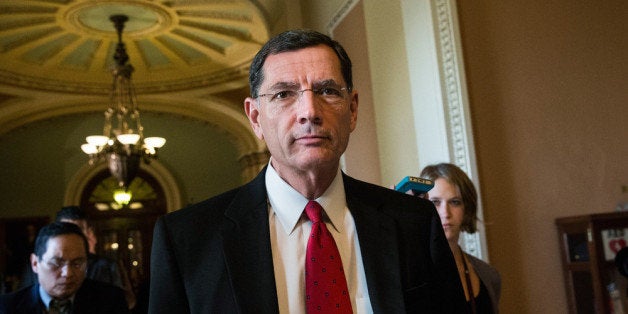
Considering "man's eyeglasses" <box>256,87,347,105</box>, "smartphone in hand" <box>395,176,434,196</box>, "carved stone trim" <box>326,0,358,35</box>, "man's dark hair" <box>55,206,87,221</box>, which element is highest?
"carved stone trim" <box>326,0,358,35</box>

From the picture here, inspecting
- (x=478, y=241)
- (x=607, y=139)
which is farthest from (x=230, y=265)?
(x=607, y=139)

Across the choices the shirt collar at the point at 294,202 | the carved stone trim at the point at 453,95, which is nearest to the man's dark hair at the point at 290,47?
the shirt collar at the point at 294,202

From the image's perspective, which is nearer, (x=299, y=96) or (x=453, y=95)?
(x=299, y=96)

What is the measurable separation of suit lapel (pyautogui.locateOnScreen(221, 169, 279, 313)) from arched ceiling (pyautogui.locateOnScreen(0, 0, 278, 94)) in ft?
20.1

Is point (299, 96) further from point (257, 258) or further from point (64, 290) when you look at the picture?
point (64, 290)

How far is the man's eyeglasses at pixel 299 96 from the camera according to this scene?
1377mm

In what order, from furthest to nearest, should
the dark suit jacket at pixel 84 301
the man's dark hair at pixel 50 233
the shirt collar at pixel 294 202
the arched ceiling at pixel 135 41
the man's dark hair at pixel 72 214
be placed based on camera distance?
1. the arched ceiling at pixel 135 41
2. the man's dark hair at pixel 72 214
3. the man's dark hair at pixel 50 233
4. the dark suit jacket at pixel 84 301
5. the shirt collar at pixel 294 202

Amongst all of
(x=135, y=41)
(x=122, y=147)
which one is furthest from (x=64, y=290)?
(x=135, y=41)

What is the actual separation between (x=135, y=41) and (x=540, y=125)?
7.64 m

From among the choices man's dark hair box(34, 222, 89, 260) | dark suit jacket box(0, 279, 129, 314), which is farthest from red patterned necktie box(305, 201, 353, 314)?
man's dark hair box(34, 222, 89, 260)

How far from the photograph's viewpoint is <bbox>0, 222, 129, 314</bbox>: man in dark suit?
296 cm

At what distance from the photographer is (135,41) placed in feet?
32.6

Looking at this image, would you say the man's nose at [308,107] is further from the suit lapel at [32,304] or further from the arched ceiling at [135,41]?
the arched ceiling at [135,41]

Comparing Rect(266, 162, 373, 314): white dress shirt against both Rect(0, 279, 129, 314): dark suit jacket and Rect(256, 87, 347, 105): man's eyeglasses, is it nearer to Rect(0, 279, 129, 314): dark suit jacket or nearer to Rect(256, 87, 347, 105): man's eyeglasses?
Rect(256, 87, 347, 105): man's eyeglasses
